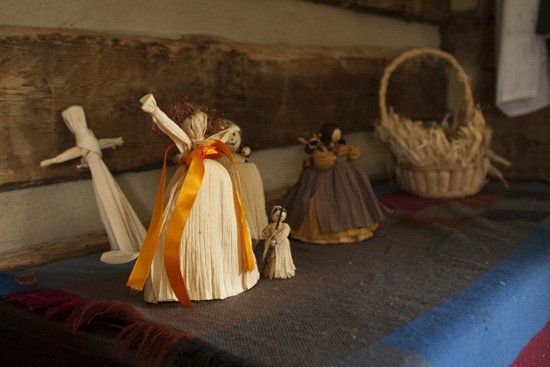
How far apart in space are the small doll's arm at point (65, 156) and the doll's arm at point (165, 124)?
249 mm

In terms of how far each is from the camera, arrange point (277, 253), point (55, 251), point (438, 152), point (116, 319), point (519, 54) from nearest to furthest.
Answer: point (116, 319) → point (277, 253) → point (55, 251) → point (438, 152) → point (519, 54)

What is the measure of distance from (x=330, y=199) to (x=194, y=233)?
1.15 ft

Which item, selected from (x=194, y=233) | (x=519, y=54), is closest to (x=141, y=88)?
(x=194, y=233)

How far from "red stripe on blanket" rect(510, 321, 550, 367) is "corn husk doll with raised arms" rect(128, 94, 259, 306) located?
411mm

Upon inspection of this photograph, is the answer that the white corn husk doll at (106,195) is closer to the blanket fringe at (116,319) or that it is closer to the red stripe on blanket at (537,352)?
the blanket fringe at (116,319)

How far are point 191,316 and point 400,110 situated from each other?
115cm

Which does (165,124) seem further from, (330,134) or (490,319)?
(490,319)

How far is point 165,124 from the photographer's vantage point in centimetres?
79

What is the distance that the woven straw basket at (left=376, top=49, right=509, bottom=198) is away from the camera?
4.60 ft

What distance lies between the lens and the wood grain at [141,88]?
37.2 inches

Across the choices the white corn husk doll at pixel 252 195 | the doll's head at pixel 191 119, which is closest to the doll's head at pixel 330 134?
the white corn husk doll at pixel 252 195

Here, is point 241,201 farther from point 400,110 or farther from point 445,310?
point 400,110

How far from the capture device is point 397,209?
1346 mm

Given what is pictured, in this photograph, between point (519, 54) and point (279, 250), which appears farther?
point (519, 54)
